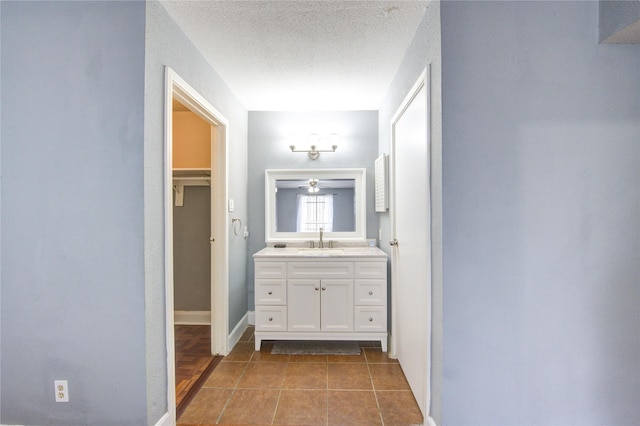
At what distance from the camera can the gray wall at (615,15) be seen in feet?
4.42

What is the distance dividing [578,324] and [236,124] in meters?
2.95

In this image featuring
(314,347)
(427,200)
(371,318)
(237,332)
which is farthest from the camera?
(237,332)

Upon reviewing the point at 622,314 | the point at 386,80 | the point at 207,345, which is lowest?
the point at 207,345

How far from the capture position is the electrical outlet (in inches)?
60.7

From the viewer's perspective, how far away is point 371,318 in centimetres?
270

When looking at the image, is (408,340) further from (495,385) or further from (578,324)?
(578,324)

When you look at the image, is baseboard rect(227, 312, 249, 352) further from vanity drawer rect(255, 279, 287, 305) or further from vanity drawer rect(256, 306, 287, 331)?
vanity drawer rect(255, 279, 287, 305)

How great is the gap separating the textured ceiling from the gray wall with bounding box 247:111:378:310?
16.0 inches

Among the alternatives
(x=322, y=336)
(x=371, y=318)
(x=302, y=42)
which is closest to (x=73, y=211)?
(x=302, y=42)

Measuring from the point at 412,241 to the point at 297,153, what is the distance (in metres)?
1.85

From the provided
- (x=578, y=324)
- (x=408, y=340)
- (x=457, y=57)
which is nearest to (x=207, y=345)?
(x=408, y=340)

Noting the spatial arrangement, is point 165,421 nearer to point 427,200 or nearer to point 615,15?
point 427,200

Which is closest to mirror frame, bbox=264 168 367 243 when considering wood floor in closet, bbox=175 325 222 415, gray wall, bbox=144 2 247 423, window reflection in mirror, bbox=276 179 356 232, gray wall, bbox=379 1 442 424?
window reflection in mirror, bbox=276 179 356 232

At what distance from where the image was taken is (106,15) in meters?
1.54
